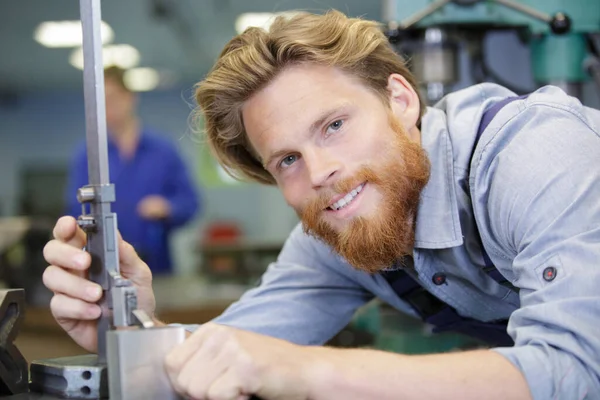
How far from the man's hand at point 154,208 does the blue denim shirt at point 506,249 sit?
1597 mm

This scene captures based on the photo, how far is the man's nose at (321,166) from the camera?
3.69ft

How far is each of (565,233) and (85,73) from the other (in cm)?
59

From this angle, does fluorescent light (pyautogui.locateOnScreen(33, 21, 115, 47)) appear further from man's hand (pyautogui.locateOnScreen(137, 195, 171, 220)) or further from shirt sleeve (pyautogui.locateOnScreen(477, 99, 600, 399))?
shirt sleeve (pyautogui.locateOnScreen(477, 99, 600, 399))

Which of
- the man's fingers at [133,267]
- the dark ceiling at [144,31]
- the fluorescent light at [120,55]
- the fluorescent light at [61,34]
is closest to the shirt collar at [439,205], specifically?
the man's fingers at [133,267]

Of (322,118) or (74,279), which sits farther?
(322,118)

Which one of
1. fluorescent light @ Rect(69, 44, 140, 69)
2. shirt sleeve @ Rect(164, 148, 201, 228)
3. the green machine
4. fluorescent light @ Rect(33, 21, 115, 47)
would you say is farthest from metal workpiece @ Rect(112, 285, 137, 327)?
fluorescent light @ Rect(69, 44, 140, 69)

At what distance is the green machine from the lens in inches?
69.3

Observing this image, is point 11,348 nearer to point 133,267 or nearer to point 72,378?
point 72,378

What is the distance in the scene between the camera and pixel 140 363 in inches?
29.2

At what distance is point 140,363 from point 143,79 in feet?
29.1

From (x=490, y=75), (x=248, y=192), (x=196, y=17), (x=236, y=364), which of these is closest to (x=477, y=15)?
(x=490, y=75)

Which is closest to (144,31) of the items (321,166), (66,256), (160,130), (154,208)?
(160,130)

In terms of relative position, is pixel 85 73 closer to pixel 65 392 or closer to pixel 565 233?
pixel 65 392

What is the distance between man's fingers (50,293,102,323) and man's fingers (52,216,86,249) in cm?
7
